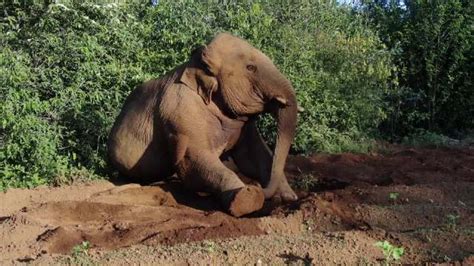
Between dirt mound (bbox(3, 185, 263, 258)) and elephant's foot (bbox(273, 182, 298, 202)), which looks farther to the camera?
elephant's foot (bbox(273, 182, 298, 202))

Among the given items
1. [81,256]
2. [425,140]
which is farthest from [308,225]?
[425,140]

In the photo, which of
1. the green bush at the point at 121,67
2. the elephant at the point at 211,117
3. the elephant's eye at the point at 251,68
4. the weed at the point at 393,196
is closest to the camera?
the weed at the point at 393,196

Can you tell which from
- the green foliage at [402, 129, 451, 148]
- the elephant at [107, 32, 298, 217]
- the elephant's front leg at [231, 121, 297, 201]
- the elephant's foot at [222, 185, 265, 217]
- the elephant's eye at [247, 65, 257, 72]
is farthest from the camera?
the green foliage at [402, 129, 451, 148]

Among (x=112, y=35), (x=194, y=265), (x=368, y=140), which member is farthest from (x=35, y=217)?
(x=368, y=140)

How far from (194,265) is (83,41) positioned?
5.10 metres

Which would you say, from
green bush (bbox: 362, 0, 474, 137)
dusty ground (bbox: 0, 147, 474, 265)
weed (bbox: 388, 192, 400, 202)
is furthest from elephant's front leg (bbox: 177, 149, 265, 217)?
green bush (bbox: 362, 0, 474, 137)

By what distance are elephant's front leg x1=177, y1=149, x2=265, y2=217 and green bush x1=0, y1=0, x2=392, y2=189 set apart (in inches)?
64.4

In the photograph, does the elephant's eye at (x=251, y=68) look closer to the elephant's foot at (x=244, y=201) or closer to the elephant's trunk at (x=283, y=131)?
the elephant's trunk at (x=283, y=131)

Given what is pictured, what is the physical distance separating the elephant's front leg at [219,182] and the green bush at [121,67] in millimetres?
1637

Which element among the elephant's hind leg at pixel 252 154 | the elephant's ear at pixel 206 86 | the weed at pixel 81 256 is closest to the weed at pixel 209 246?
the weed at pixel 81 256

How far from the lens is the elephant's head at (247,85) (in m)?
6.52

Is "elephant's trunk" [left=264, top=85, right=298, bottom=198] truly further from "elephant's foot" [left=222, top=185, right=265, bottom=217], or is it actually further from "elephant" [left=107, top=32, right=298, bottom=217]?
"elephant's foot" [left=222, top=185, right=265, bottom=217]

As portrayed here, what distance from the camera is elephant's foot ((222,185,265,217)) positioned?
18.5 ft

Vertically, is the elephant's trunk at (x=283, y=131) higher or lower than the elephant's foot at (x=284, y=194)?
higher
